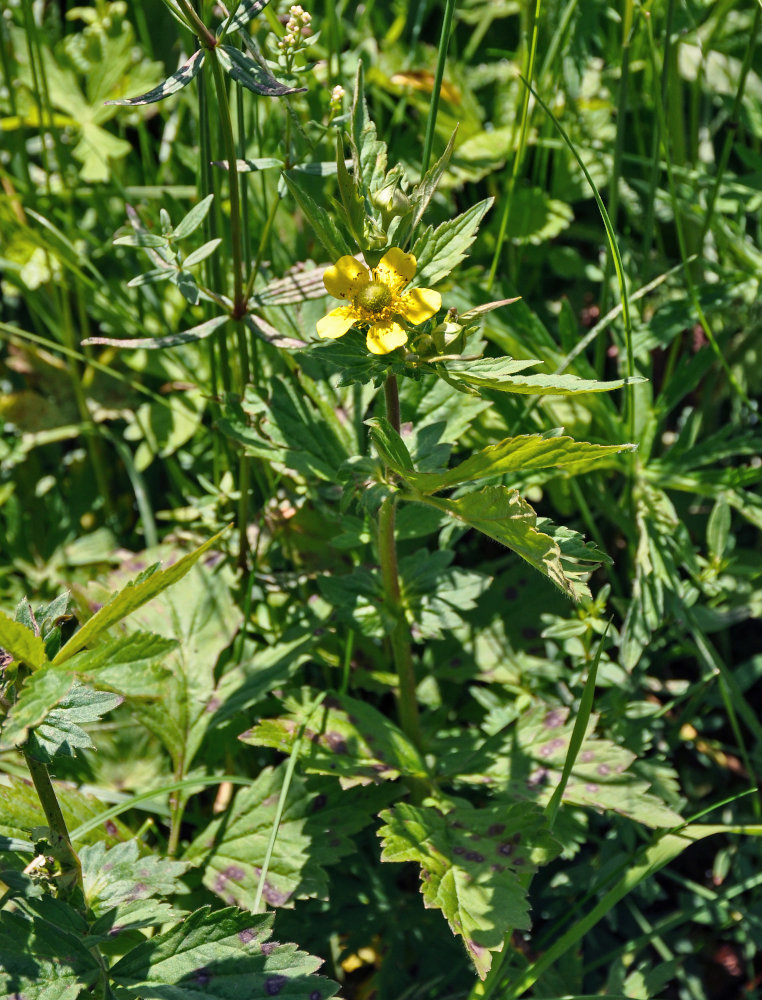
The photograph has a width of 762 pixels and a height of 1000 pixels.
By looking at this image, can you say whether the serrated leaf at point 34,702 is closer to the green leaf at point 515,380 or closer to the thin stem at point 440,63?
the green leaf at point 515,380

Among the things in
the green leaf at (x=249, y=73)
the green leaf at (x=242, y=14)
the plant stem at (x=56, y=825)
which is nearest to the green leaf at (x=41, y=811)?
the plant stem at (x=56, y=825)

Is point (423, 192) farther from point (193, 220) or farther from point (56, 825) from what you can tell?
point (56, 825)

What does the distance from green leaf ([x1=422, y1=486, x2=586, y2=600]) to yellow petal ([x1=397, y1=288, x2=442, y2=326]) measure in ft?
0.96

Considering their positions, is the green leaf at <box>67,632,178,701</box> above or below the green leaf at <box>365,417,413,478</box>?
below

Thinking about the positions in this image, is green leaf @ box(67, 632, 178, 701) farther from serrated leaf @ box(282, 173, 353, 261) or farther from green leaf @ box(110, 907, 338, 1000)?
serrated leaf @ box(282, 173, 353, 261)

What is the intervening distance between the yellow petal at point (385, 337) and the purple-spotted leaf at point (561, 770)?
37.4 inches

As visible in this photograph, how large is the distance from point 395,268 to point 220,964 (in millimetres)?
1193

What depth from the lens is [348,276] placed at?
5.03 ft

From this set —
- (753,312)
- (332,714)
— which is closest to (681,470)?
(753,312)

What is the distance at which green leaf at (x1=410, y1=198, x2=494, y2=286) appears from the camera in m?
1.57

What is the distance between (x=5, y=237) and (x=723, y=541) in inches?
83.0

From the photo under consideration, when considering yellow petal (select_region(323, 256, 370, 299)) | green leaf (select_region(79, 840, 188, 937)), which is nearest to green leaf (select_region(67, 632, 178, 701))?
green leaf (select_region(79, 840, 188, 937))

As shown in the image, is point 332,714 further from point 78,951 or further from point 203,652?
point 78,951

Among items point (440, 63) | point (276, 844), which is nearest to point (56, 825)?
point (276, 844)
